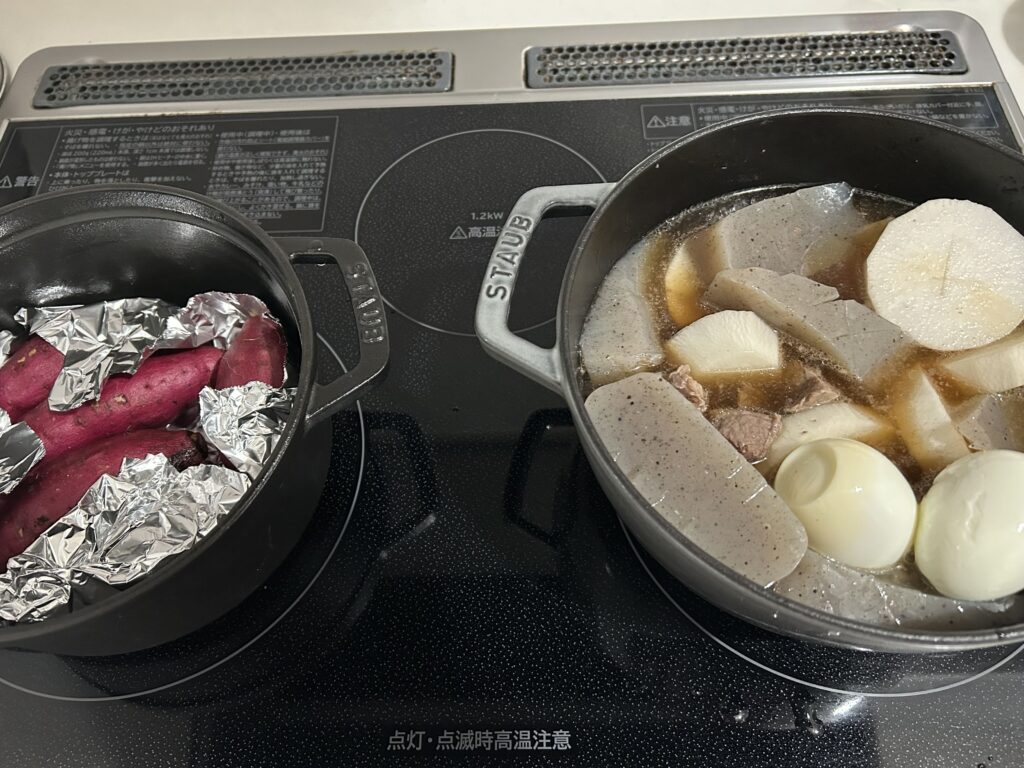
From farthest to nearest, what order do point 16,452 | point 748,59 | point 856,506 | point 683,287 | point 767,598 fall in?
point 748,59 < point 683,287 < point 16,452 < point 856,506 < point 767,598

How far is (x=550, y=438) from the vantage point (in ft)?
3.01

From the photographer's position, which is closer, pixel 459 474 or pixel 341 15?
pixel 459 474

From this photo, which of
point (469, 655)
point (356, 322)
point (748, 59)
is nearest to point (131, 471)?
point (356, 322)

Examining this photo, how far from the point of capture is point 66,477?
0.78 meters

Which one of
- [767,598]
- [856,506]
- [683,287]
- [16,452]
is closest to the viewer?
[767,598]

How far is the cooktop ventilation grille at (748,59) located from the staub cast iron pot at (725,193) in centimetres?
28

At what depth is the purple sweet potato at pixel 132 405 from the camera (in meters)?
0.83

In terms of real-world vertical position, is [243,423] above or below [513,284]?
below

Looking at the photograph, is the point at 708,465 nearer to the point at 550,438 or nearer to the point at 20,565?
the point at 550,438

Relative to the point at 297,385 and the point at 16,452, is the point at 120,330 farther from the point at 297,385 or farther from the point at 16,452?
the point at 297,385

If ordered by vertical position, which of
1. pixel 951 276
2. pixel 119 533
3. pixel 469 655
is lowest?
pixel 469 655

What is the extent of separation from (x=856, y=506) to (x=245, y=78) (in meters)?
1.07

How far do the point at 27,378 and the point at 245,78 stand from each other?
23.5 inches

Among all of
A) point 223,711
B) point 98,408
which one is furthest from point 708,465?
point 98,408
